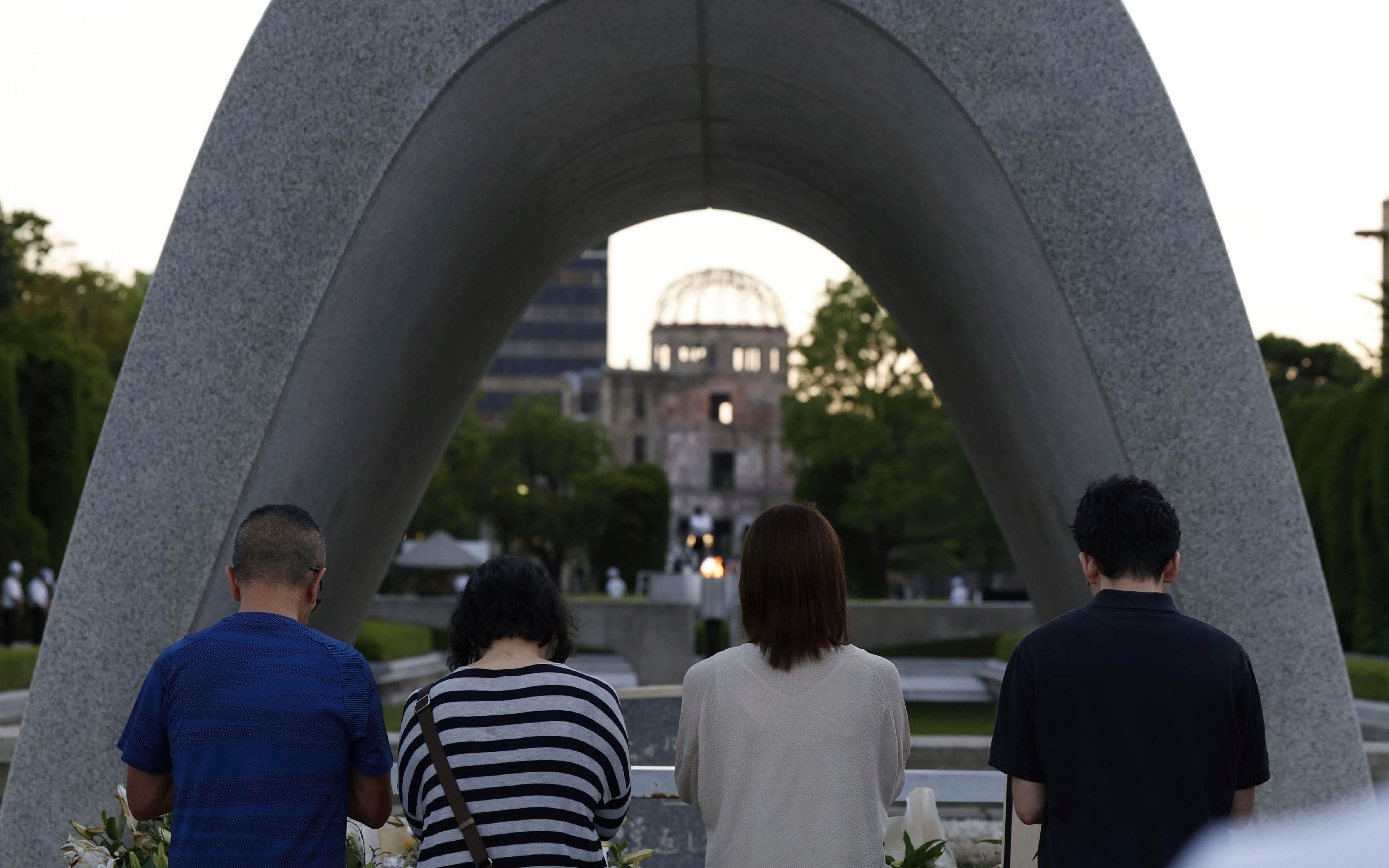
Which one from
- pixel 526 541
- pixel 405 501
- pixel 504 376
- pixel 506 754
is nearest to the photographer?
pixel 506 754

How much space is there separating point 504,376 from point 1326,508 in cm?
10028

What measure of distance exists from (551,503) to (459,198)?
46854 millimetres

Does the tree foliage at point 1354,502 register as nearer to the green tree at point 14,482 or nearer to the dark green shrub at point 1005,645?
the dark green shrub at point 1005,645

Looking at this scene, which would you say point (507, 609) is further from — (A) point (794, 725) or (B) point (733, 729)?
(A) point (794, 725)

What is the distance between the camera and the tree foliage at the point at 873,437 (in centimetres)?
3644

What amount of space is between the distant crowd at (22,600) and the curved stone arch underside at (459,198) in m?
16.2

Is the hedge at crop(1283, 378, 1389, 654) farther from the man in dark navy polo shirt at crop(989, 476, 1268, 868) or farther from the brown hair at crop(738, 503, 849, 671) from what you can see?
the brown hair at crop(738, 503, 849, 671)

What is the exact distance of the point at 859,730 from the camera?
289 cm

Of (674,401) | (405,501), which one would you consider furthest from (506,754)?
(674,401)

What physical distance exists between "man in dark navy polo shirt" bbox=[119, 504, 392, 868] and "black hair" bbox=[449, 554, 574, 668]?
0.28 metres

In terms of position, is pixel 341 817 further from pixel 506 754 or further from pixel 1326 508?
pixel 1326 508

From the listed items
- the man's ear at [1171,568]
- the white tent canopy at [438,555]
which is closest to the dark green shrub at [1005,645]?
the white tent canopy at [438,555]

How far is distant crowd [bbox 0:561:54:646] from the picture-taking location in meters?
19.8

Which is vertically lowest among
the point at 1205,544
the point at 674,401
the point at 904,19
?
the point at 1205,544
